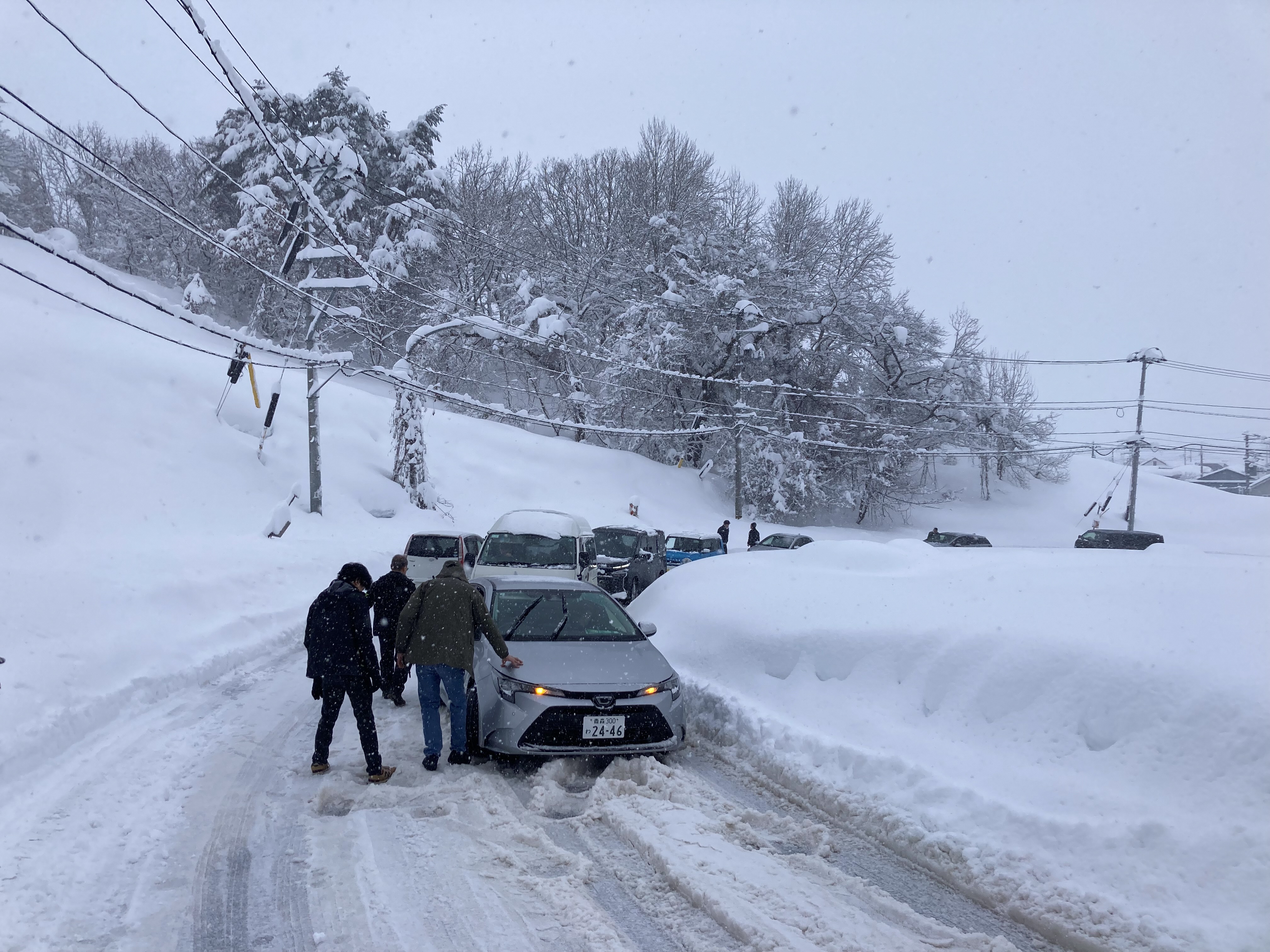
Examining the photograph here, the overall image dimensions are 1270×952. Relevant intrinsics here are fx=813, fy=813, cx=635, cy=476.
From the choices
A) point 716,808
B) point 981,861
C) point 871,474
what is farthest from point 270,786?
point 871,474

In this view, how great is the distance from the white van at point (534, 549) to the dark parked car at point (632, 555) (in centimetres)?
360

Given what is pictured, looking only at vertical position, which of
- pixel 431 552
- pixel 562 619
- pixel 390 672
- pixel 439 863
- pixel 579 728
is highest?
pixel 562 619

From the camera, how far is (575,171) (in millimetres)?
55000

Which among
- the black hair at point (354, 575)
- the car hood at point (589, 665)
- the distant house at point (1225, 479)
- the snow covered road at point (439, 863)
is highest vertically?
the distant house at point (1225, 479)

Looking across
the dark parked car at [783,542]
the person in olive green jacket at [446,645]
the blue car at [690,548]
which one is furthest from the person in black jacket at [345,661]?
the dark parked car at [783,542]

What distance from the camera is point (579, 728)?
6230 millimetres

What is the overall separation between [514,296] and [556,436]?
25.6 ft

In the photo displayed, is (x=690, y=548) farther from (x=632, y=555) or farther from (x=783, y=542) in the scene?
(x=783, y=542)

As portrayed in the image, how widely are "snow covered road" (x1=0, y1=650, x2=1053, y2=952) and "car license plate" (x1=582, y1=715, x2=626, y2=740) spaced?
0.87 feet

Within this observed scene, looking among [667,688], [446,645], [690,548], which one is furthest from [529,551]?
[690,548]

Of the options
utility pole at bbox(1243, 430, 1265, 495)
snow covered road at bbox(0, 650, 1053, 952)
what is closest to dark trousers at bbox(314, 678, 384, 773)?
snow covered road at bbox(0, 650, 1053, 952)

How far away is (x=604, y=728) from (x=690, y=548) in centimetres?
1676

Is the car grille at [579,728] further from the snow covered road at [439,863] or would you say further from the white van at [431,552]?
the white van at [431,552]

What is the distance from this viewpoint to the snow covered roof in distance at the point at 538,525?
44.9ft
